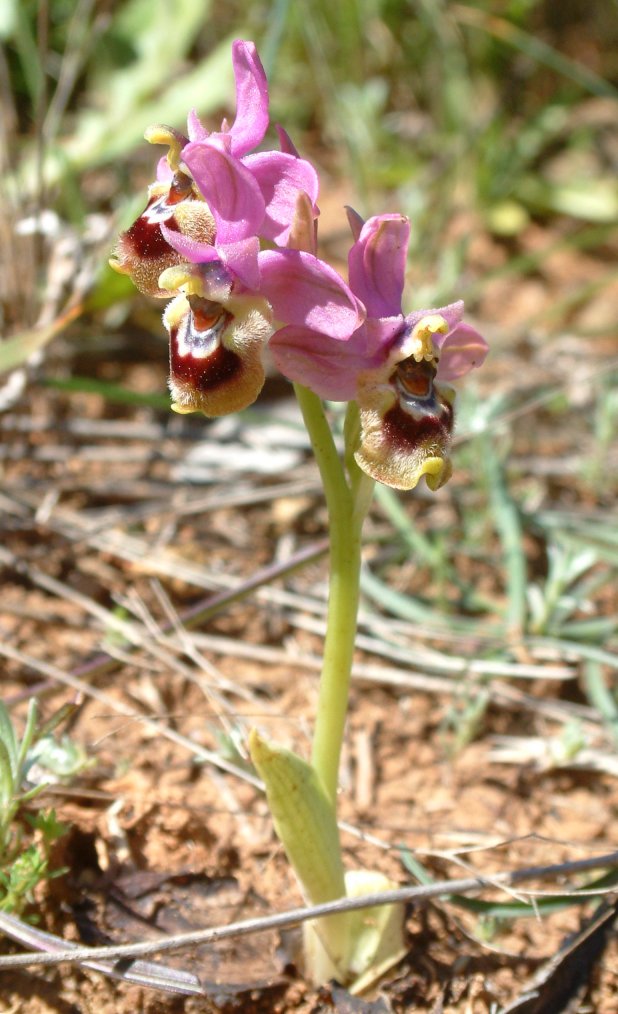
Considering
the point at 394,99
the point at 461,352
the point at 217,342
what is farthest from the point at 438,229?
the point at 217,342

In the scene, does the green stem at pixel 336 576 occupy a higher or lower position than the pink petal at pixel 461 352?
lower

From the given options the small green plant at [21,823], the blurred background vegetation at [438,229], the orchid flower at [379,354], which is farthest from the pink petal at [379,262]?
the blurred background vegetation at [438,229]

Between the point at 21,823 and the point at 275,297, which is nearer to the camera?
the point at 275,297

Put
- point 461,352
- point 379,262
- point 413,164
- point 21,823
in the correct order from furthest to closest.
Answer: point 413,164 < point 21,823 < point 461,352 < point 379,262

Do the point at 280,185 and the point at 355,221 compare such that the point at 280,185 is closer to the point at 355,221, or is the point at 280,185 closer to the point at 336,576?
the point at 355,221

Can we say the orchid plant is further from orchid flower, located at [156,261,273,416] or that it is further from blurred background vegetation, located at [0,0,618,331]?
blurred background vegetation, located at [0,0,618,331]

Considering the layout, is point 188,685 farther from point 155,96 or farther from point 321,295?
point 155,96

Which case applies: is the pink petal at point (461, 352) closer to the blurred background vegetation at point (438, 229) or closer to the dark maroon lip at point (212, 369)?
the dark maroon lip at point (212, 369)

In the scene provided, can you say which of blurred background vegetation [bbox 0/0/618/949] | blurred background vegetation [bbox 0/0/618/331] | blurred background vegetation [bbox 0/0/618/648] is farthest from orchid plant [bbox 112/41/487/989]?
blurred background vegetation [bbox 0/0/618/331]
